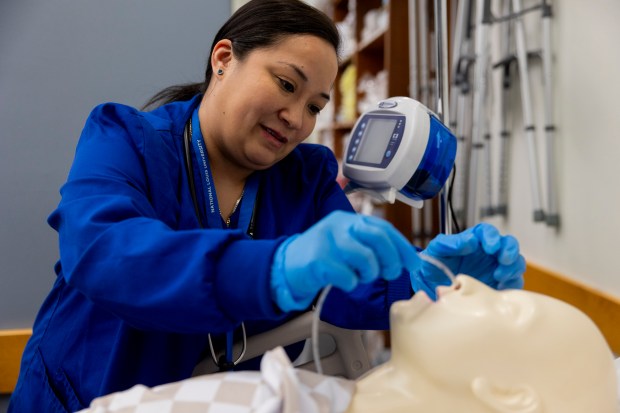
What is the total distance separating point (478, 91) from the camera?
7.05ft

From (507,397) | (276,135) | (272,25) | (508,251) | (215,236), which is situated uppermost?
(272,25)

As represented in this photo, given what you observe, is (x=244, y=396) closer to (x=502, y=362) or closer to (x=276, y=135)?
(x=502, y=362)

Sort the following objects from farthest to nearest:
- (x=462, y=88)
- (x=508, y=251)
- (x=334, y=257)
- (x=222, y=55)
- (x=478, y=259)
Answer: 1. (x=462, y=88)
2. (x=222, y=55)
3. (x=478, y=259)
4. (x=508, y=251)
5. (x=334, y=257)

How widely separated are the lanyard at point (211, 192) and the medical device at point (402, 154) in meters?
0.27

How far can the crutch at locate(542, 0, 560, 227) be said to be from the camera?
6.09 feet

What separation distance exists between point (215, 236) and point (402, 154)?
0.61 m

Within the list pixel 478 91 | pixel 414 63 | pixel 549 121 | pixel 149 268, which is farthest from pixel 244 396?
pixel 414 63

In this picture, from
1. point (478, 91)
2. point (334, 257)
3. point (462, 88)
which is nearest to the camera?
point (334, 257)

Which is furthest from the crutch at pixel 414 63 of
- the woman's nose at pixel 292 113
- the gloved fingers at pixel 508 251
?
the gloved fingers at pixel 508 251

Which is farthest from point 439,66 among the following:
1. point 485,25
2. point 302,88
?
point 485,25

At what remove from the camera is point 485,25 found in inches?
81.9

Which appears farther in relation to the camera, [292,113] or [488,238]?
[292,113]

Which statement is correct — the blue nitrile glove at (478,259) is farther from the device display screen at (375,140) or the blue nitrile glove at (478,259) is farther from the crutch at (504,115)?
the crutch at (504,115)

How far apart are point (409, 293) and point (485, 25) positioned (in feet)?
4.15
